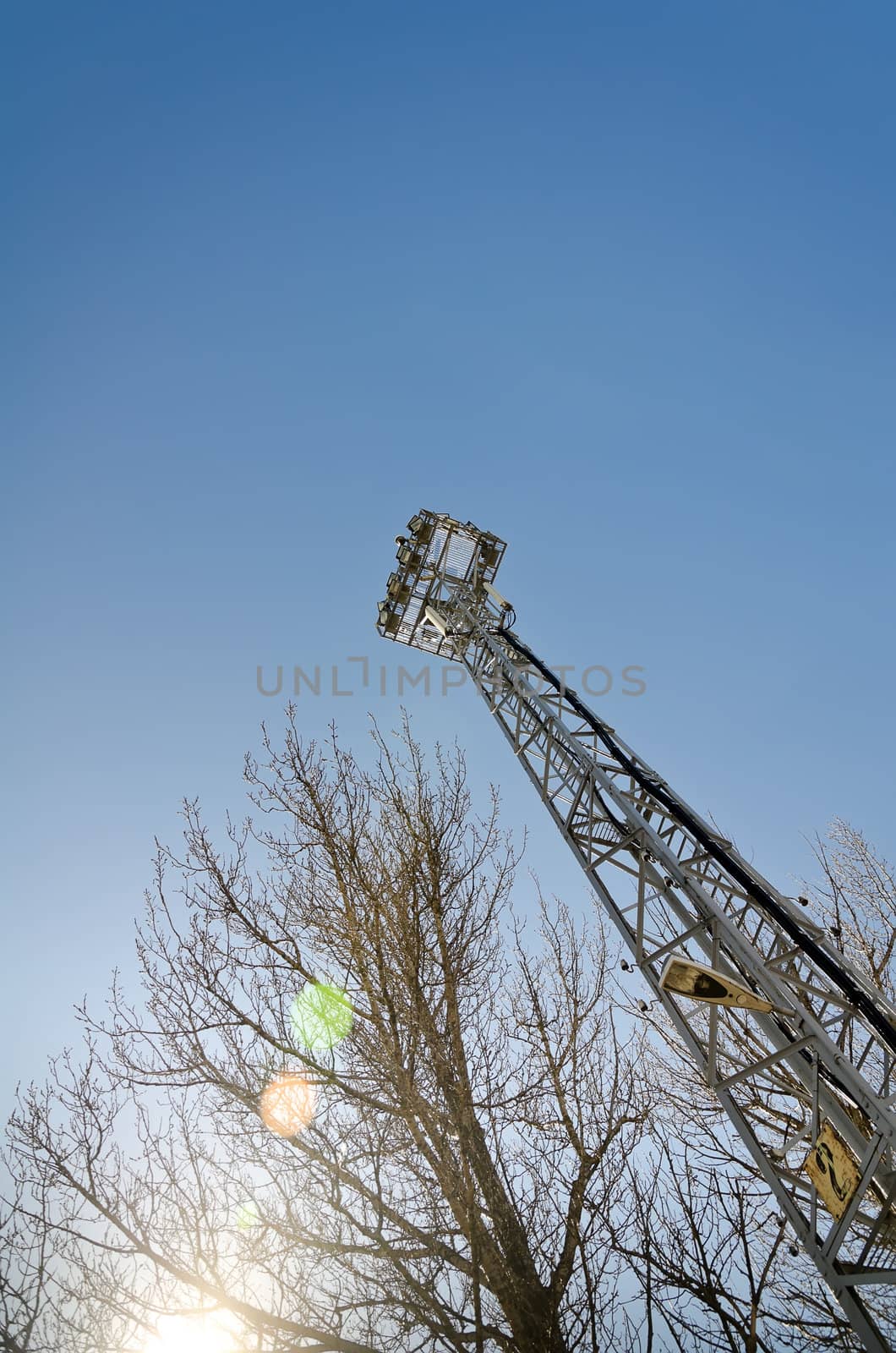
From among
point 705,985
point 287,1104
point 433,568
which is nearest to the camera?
point 705,985

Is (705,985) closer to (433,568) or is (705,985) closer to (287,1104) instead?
(287,1104)

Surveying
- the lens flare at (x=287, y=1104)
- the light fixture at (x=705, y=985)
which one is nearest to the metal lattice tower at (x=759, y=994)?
the light fixture at (x=705, y=985)

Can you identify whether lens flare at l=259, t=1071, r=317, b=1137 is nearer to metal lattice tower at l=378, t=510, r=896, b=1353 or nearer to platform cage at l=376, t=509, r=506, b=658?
metal lattice tower at l=378, t=510, r=896, b=1353

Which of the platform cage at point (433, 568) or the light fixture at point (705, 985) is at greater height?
the platform cage at point (433, 568)

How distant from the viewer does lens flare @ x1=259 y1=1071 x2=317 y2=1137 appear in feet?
17.6

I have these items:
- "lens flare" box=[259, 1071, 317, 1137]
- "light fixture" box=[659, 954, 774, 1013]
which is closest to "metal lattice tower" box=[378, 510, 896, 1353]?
"light fixture" box=[659, 954, 774, 1013]

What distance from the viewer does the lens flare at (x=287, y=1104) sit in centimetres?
537

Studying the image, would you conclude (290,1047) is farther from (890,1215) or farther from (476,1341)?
(890,1215)

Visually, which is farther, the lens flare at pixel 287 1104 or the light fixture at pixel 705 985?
the lens flare at pixel 287 1104

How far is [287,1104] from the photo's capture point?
217 inches

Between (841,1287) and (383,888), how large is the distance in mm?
3903

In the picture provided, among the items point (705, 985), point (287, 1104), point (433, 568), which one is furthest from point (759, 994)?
point (433, 568)

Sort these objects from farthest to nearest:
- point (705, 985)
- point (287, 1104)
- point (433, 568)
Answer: point (433, 568)
point (287, 1104)
point (705, 985)

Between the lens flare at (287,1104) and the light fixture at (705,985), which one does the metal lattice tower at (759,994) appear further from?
the lens flare at (287,1104)
